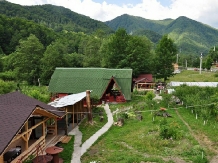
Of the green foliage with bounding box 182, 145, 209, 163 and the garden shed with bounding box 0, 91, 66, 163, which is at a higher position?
the garden shed with bounding box 0, 91, 66, 163

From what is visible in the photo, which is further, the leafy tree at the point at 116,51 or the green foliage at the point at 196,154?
the leafy tree at the point at 116,51

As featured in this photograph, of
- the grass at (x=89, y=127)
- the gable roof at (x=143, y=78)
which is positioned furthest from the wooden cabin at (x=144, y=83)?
the grass at (x=89, y=127)

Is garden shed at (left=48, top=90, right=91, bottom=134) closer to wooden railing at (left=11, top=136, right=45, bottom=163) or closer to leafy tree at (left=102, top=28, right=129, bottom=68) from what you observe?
wooden railing at (left=11, top=136, right=45, bottom=163)

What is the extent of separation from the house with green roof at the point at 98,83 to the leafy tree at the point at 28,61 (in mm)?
13607

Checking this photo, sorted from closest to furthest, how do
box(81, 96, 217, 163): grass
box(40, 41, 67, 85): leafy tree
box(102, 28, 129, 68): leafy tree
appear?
box(81, 96, 217, 163): grass → box(40, 41, 67, 85): leafy tree → box(102, 28, 129, 68): leafy tree

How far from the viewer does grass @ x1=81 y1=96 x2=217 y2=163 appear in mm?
13680

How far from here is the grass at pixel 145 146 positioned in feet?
44.9

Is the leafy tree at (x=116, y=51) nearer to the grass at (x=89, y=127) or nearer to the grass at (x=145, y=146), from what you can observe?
the grass at (x=89, y=127)

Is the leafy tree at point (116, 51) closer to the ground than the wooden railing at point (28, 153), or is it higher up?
higher up

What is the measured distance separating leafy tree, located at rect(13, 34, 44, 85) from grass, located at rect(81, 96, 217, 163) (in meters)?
28.9

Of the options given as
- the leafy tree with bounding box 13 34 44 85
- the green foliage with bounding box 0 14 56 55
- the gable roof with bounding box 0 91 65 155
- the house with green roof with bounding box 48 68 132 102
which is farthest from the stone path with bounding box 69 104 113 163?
the green foliage with bounding box 0 14 56 55

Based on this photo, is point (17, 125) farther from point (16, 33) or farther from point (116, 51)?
point (16, 33)

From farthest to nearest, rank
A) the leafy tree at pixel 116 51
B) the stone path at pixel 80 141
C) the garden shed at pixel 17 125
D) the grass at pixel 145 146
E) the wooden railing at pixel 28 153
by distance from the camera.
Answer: the leafy tree at pixel 116 51 → the stone path at pixel 80 141 → the grass at pixel 145 146 → the wooden railing at pixel 28 153 → the garden shed at pixel 17 125

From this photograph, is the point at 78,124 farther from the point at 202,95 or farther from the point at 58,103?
the point at 202,95
